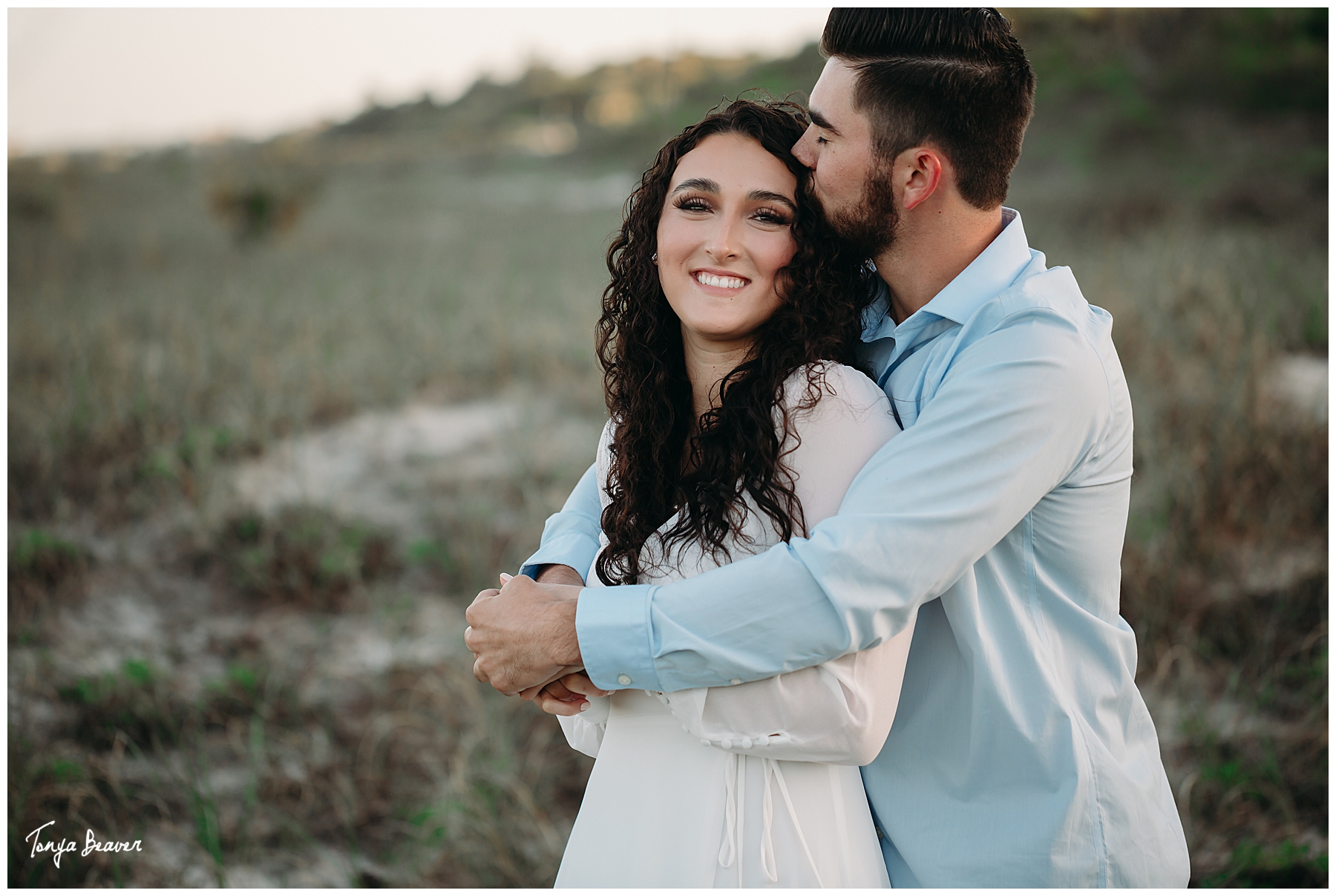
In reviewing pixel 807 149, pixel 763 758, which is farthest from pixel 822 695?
pixel 807 149

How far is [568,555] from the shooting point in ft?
5.95

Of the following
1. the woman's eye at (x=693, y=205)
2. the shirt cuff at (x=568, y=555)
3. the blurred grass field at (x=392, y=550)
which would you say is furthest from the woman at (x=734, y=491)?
the blurred grass field at (x=392, y=550)

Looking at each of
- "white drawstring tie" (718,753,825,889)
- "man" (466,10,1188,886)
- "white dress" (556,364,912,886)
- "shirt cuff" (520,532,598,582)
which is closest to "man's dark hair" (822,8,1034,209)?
"man" (466,10,1188,886)

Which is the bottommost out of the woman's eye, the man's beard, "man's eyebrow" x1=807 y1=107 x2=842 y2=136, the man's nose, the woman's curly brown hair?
the woman's curly brown hair

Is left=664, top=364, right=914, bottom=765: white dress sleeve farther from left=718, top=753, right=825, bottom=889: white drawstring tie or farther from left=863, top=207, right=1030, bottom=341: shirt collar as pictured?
left=863, top=207, right=1030, bottom=341: shirt collar

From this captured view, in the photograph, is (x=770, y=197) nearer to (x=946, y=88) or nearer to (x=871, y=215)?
(x=871, y=215)

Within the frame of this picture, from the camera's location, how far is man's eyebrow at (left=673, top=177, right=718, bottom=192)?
5.45ft

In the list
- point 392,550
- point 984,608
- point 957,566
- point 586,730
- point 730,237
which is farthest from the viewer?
point 392,550

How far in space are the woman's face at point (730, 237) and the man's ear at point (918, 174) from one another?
8.4 inches

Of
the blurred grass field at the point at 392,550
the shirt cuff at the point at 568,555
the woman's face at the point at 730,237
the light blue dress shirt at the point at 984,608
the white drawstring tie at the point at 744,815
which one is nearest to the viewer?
the light blue dress shirt at the point at 984,608

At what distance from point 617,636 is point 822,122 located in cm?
108

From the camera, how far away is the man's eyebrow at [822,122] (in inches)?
67.2

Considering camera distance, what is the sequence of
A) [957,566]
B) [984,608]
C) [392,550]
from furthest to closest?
[392,550], [984,608], [957,566]

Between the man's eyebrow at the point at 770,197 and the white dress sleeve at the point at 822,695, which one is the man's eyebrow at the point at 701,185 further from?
the white dress sleeve at the point at 822,695
